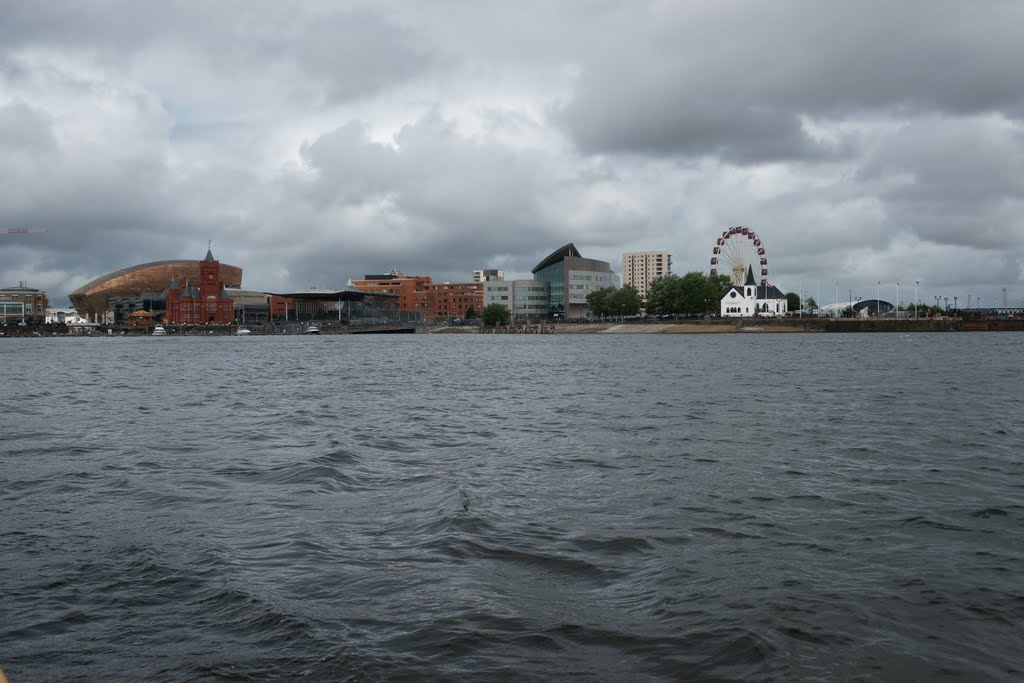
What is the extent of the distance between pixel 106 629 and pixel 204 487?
22.8 ft

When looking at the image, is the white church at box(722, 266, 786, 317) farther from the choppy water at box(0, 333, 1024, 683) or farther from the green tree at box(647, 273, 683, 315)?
the choppy water at box(0, 333, 1024, 683)

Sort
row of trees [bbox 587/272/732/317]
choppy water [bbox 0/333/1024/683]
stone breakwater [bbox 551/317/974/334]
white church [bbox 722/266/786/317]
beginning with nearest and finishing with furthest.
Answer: choppy water [bbox 0/333/1024/683]
stone breakwater [bbox 551/317/974/334]
white church [bbox 722/266/786/317]
row of trees [bbox 587/272/732/317]

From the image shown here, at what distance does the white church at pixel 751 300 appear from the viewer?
174250mm

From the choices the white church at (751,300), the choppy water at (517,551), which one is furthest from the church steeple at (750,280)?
the choppy water at (517,551)

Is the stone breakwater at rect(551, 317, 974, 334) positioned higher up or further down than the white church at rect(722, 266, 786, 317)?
further down

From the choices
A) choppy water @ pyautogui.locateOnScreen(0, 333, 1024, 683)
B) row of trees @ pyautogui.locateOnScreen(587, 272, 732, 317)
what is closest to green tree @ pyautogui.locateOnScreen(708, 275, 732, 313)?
row of trees @ pyautogui.locateOnScreen(587, 272, 732, 317)

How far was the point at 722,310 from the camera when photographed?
7072 inches

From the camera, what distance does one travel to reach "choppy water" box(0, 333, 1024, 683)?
22.0 ft

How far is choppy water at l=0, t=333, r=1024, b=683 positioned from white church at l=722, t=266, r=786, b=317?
516 feet

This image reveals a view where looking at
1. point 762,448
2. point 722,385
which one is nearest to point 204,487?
point 762,448

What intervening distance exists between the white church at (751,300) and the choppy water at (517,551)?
6193 inches

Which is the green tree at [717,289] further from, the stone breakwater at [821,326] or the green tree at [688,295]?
the stone breakwater at [821,326]

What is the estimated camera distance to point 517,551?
31.9 ft

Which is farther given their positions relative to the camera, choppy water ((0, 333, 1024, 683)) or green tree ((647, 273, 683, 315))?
green tree ((647, 273, 683, 315))
